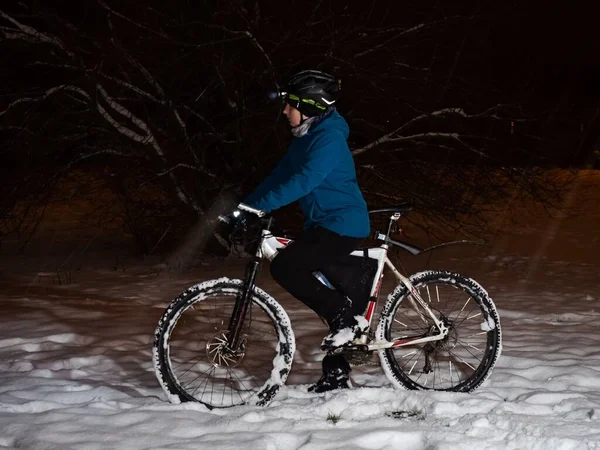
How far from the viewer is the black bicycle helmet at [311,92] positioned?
13.9 ft

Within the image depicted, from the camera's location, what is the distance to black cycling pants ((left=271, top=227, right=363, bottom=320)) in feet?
13.8

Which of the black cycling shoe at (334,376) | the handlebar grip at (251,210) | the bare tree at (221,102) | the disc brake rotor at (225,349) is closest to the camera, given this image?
the handlebar grip at (251,210)

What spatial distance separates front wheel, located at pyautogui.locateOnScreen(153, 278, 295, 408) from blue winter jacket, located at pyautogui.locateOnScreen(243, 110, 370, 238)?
54cm

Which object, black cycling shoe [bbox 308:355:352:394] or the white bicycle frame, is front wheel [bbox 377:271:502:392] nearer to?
the white bicycle frame

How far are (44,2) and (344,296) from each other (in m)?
7.30

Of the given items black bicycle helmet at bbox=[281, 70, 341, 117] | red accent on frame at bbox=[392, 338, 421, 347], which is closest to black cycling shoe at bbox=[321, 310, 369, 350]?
red accent on frame at bbox=[392, 338, 421, 347]

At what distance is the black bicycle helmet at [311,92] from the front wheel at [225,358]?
1062 mm

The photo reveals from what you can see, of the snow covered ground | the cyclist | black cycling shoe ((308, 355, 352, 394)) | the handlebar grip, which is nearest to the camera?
the snow covered ground

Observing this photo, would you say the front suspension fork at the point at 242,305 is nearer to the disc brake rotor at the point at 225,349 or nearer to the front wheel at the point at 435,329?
the disc brake rotor at the point at 225,349

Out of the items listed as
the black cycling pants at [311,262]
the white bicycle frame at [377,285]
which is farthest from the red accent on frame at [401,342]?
the black cycling pants at [311,262]

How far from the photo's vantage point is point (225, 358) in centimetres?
432

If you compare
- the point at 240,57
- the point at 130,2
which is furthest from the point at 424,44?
the point at 130,2

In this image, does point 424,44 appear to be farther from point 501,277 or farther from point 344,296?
point 344,296

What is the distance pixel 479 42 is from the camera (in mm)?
9812
